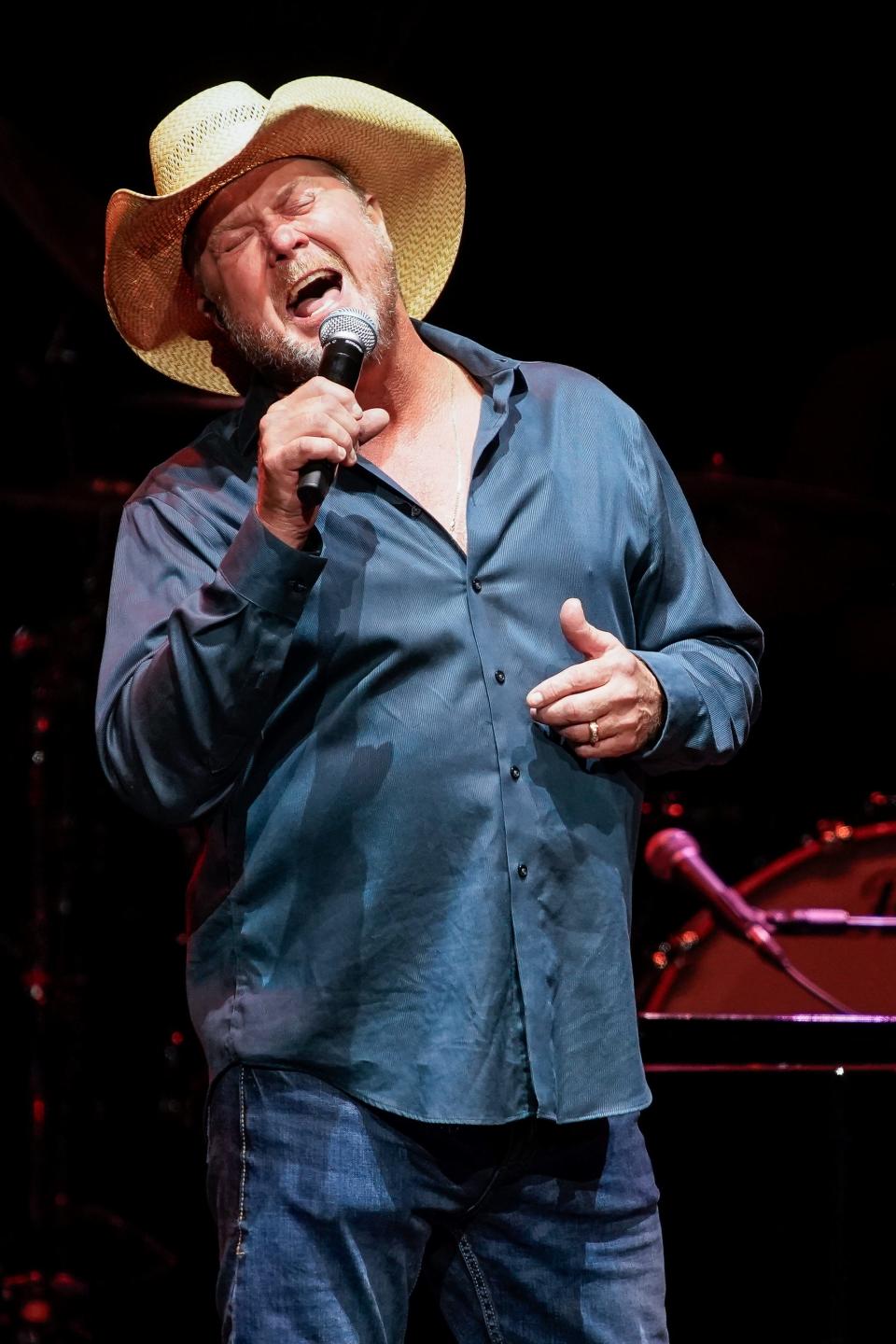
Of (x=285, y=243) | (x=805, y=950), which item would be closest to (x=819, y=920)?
(x=805, y=950)

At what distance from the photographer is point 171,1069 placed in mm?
4949

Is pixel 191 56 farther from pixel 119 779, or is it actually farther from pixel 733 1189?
pixel 733 1189

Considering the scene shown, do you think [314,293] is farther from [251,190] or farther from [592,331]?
[592,331]

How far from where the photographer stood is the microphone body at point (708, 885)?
2770 mm

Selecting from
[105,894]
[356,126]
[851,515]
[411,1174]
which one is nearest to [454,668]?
[411,1174]

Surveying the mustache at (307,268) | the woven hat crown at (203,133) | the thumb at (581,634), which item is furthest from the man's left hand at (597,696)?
the woven hat crown at (203,133)

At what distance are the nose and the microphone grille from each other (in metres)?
0.36

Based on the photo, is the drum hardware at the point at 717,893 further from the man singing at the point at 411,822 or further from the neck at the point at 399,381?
the neck at the point at 399,381

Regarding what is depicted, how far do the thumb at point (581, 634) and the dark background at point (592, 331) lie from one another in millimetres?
2015

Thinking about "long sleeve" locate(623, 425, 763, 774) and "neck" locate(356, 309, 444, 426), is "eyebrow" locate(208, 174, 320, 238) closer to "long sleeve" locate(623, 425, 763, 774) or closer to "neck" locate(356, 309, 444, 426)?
"neck" locate(356, 309, 444, 426)

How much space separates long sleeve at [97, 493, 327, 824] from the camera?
5.48ft

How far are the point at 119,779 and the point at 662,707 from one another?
Answer: 0.68 metres

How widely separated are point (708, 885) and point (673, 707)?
1.03 metres

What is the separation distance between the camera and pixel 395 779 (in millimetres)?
1779
